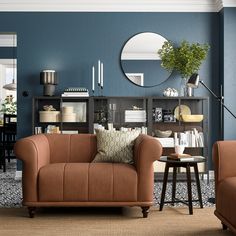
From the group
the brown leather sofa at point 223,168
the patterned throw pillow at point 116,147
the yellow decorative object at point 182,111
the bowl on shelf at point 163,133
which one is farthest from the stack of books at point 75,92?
the brown leather sofa at point 223,168

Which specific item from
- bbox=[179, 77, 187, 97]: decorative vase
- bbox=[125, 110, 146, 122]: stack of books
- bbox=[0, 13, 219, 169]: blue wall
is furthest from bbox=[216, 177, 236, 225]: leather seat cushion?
bbox=[0, 13, 219, 169]: blue wall

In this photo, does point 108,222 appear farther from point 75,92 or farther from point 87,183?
point 75,92

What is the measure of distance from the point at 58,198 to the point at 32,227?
41 cm

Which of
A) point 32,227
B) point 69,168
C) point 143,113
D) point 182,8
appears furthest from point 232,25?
point 32,227

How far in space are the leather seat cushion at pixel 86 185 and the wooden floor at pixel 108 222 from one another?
0.19 metres

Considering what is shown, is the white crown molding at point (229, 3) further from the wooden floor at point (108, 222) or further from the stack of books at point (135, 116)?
the wooden floor at point (108, 222)

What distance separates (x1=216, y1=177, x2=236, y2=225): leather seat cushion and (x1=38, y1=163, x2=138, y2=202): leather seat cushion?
84 cm

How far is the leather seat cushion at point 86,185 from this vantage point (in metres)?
4.04

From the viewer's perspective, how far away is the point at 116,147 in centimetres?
452

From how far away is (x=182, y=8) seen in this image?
6605mm

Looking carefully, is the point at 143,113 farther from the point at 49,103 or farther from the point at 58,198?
the point at 58,198

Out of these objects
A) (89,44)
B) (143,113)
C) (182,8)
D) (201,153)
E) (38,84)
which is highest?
(182,8)

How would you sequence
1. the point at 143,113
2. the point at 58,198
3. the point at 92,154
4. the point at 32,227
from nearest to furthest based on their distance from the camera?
the point at 32,227 → the point at 58,198 → the point at 92,154 → the point at 143,113

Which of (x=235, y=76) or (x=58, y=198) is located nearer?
(x=58, y=198)
